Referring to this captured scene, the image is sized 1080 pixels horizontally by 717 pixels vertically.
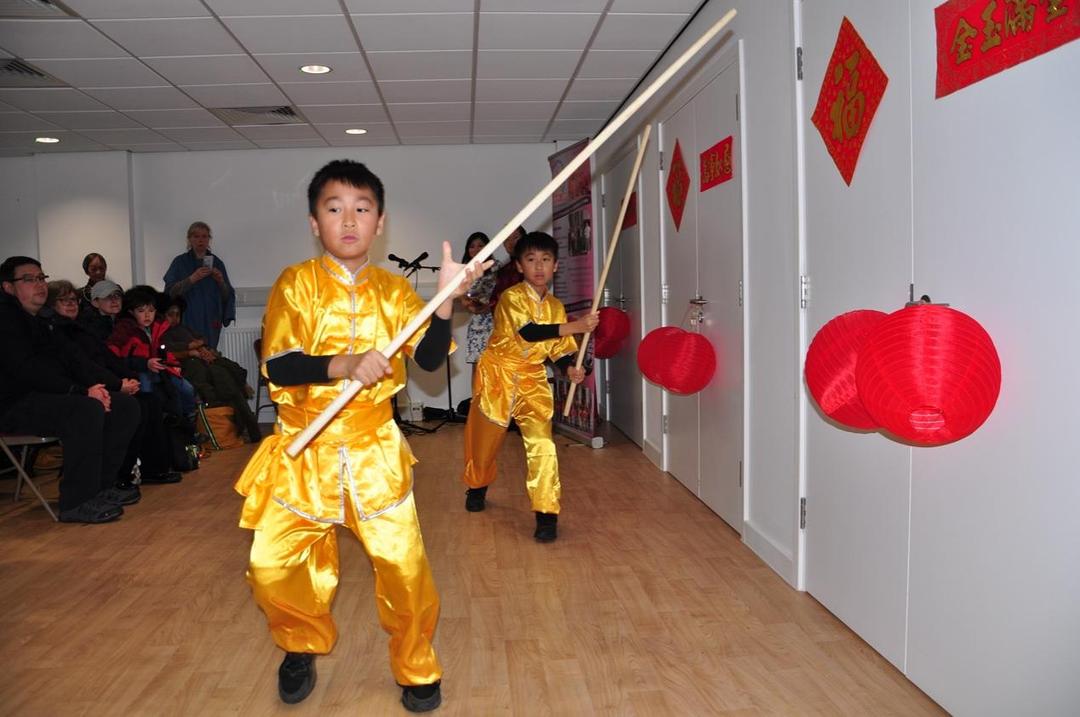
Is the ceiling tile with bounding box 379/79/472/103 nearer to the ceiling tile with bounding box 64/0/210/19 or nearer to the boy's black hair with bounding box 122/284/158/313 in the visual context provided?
the ceiling tile with bounding box 64/0/210/19

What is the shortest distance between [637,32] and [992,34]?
10.0ft

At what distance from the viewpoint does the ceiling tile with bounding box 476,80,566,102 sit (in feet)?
18.9

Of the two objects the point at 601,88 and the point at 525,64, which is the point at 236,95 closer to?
the point at 525,64

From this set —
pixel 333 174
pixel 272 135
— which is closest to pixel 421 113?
pixel 272 135

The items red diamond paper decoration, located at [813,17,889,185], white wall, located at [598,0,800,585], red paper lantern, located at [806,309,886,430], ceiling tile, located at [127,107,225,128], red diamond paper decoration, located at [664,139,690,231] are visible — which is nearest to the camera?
red paper lantern, located at [806,309,886,430]

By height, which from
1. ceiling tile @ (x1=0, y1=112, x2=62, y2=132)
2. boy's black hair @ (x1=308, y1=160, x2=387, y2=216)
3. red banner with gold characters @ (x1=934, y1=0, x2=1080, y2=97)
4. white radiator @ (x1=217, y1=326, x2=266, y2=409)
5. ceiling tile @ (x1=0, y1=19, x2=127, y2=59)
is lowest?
white radiator @ (x1=217, y1=326, x2=266, y2=409)

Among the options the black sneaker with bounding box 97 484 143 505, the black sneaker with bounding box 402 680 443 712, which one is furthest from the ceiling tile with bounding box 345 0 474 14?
the black sneaker with bounding box 402 680 443 712

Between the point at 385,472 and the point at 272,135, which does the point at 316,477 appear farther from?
the point at 272,135

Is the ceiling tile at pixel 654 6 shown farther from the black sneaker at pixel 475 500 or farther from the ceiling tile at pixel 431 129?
the ceiling tile at pixel 431 129

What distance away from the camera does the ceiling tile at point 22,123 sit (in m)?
6.31

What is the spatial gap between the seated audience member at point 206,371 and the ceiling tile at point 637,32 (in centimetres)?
377

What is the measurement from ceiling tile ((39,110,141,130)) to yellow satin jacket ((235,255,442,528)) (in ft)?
17.0

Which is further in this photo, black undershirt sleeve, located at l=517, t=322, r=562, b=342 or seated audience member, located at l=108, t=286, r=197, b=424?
seated audience member, located at l=108, t=286, r=197, b=424

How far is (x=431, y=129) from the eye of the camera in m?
7.27
